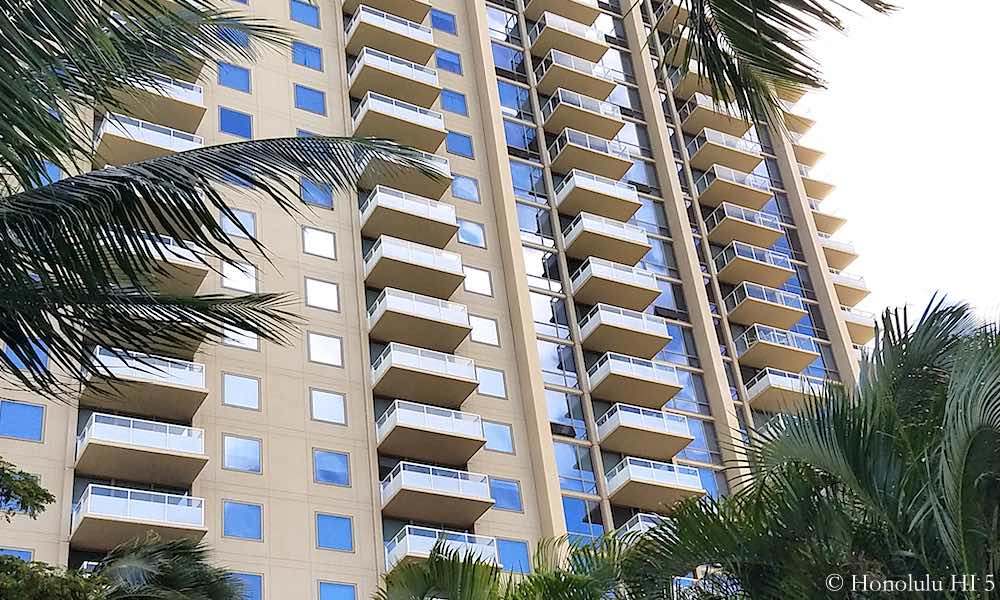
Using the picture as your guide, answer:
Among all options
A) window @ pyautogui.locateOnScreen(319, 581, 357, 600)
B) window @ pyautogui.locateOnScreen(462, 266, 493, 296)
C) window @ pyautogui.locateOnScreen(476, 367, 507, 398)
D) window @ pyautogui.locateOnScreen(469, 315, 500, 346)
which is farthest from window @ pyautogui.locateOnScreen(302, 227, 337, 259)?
window @ pyautogui.locateOnScreen(319, 581, 357, 600)

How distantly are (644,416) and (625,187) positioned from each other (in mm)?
10639

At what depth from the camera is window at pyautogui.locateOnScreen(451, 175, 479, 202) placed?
43250 mm

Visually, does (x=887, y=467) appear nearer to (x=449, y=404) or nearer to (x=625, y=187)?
(x=449, y=404)

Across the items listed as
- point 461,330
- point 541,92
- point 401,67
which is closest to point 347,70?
point 401,67

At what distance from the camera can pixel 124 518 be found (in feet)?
95.5

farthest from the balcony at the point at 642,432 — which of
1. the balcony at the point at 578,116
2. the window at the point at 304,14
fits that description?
the window at the point at 304,14

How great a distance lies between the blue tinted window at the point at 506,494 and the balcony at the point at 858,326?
20.9 meters

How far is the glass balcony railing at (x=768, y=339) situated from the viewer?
154ft

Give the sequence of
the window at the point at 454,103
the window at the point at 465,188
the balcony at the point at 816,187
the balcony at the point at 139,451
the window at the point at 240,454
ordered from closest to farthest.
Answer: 1. the balcony at the point at 139,451
2. the window at the point at 240,454
3. the window at the point at 465,188
4. the window at the point at 454,103
5. the balcony at the point at 816,187

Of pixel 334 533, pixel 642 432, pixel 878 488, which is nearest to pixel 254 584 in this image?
pixel 334 533

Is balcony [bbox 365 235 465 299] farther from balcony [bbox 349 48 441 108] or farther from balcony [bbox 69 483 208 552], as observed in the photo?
balcony [bbox 69 483 208 552]

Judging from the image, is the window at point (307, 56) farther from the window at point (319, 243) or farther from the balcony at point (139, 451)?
the balcony at point (139, 451)

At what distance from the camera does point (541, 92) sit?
49500 millimetres

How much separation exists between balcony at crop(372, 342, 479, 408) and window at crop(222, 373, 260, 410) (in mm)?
3835
